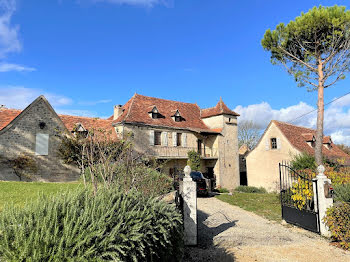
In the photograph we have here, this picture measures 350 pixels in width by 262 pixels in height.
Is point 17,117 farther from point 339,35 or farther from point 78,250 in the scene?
point 339,35

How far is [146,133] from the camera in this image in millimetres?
22484

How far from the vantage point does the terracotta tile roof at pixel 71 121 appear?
1677cm

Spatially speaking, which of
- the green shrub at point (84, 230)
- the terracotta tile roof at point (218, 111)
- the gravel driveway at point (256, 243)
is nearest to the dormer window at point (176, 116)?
the terracotta tile roof at point (218, 111)

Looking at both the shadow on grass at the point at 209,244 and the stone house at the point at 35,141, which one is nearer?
the shadow on grass at the point at 209,244

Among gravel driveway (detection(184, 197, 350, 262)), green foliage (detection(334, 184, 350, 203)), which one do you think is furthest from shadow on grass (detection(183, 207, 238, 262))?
green foliage (detection(334, 184, 350, 203))

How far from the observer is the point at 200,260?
17.4ft

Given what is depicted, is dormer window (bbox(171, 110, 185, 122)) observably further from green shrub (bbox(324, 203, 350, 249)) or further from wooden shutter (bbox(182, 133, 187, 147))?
green shrub (bbox(324, 203, 350, 249))

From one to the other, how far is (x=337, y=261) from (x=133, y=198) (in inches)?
194

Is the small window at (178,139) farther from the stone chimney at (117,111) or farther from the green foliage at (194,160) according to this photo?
the stone chimney at (117,111)

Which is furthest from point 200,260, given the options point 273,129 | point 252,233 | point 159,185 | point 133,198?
point 273,129

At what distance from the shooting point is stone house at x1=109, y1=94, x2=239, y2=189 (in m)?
22.5

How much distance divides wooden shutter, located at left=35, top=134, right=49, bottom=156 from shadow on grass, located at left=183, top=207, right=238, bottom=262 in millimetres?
12819

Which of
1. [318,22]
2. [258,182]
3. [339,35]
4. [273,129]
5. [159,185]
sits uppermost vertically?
[318,22]

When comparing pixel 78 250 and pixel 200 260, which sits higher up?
pixel 78 250
